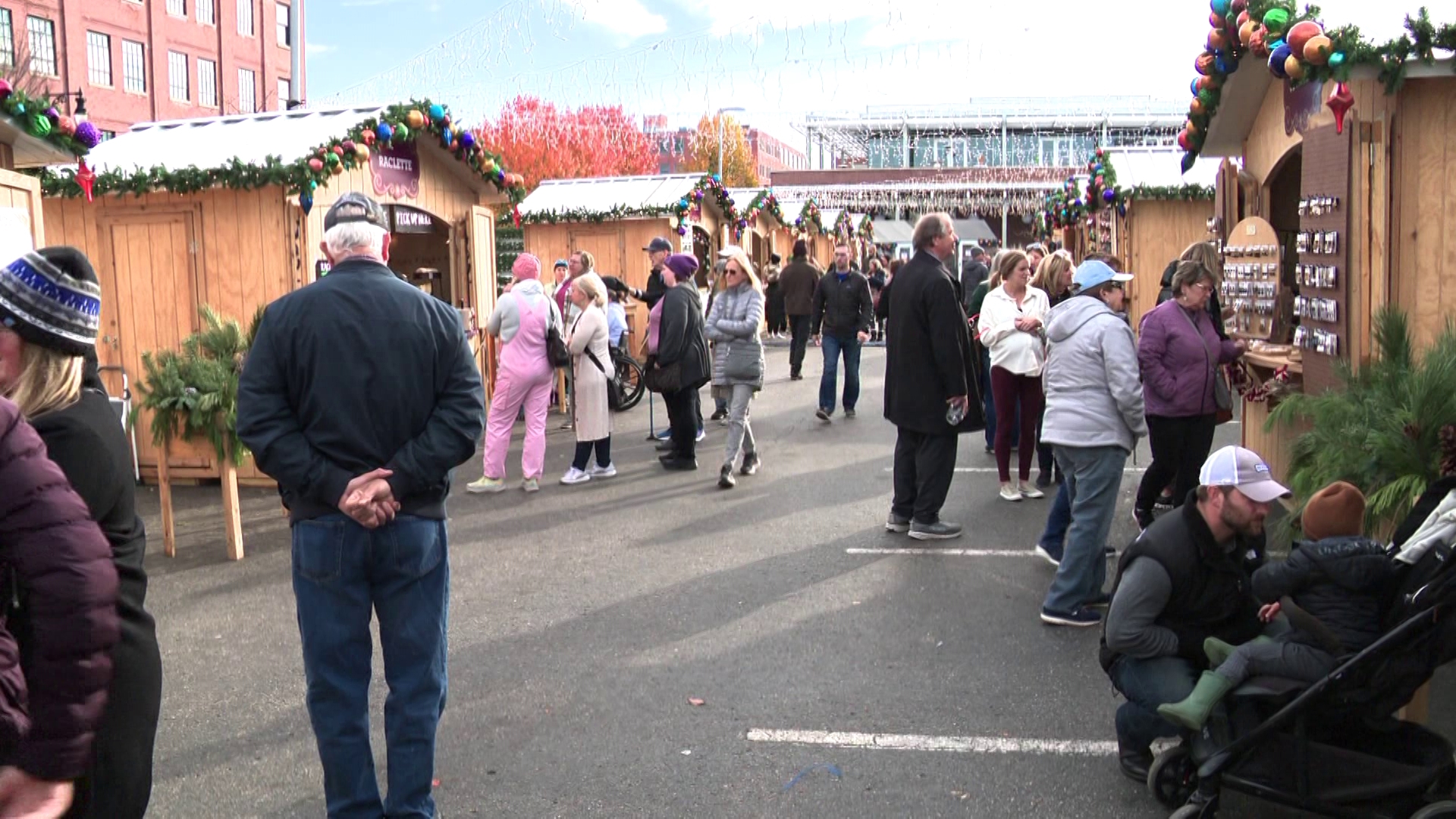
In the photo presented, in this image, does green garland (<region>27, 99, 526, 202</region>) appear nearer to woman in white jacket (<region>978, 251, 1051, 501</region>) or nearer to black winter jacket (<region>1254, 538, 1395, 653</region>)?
woman in white jacket (<region>978, 251, 1051, 501</region>)

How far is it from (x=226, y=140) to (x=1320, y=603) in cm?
961

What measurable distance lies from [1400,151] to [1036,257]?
8210mm

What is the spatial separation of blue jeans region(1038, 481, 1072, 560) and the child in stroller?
9.60ft

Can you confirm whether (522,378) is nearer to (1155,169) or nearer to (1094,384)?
(1094,384)

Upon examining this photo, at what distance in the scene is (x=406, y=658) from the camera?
3.74m

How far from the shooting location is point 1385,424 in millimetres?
5688

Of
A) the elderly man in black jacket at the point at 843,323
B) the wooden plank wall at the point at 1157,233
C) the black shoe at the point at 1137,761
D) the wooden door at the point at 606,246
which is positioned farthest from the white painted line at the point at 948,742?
the wooden door at the point at 606,246

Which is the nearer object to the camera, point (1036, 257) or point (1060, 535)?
point (1060, 535)

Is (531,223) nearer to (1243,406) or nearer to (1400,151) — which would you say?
(1243,406)

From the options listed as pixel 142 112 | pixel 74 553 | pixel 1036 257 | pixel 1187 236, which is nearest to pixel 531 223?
pixel 1036 257

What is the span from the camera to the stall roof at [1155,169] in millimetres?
15898

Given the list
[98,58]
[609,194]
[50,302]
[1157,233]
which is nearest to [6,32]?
[98,58]

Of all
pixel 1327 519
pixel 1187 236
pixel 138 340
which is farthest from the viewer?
pixel 1187 236

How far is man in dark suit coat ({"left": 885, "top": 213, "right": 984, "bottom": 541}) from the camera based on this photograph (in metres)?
7.70
